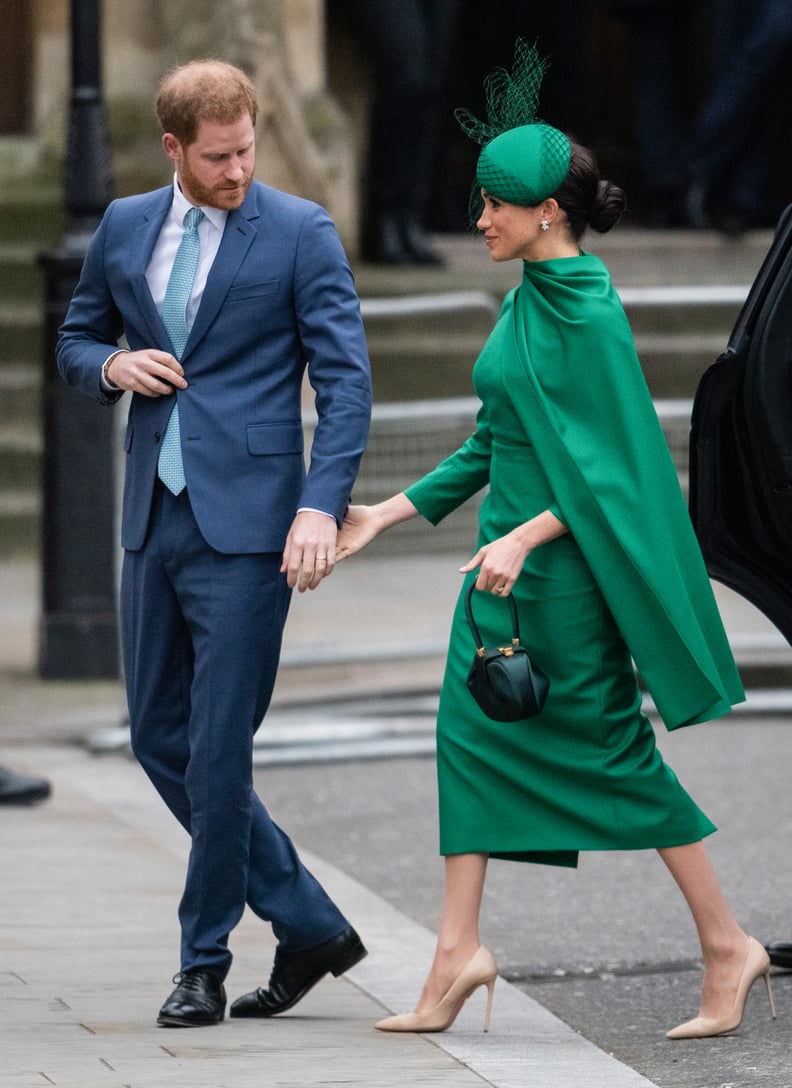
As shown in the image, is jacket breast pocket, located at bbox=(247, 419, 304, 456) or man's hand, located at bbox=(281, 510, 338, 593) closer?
man's hand, located at bbox=(281, 510, 338, 593)

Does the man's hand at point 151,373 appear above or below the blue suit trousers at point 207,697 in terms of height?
above

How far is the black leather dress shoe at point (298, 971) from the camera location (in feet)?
16.0

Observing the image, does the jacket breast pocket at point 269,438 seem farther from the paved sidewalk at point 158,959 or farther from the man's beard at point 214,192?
the paved sidewalk at point 158,959

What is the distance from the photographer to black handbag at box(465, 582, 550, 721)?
4.51 metres

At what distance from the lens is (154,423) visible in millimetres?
4719

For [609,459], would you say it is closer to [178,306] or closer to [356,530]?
[356,530]

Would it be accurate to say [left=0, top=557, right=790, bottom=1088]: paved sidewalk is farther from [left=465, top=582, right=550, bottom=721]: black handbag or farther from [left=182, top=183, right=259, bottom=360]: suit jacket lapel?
[left=182, top=183, right=259, bottom=360]: suit jacket lapel

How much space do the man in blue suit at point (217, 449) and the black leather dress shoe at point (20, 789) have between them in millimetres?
2230

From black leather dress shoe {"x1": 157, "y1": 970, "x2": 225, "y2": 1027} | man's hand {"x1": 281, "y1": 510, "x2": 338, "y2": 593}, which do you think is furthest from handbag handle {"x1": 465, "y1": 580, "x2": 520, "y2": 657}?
black leather dress shoe {"x1": 157, "y1": 970, "x2": 225, "y2": 1027}

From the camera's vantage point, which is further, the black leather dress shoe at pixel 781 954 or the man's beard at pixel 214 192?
the black leather dress shoe at pixel 781 954

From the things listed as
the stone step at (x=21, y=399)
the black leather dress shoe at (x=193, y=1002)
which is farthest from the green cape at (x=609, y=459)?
the stone step at (x=21, y=399)

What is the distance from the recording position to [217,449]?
466 cm

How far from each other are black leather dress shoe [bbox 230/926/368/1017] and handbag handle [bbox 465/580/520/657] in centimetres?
68

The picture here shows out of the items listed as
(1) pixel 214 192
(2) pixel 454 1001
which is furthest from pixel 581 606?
(1) pixel 214 192
